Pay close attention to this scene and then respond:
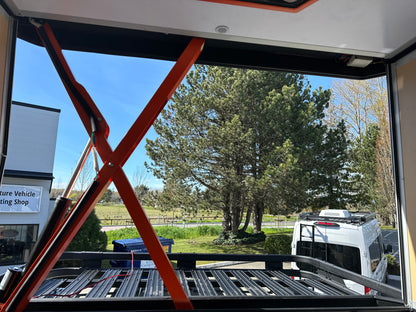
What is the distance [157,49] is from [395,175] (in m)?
1.76

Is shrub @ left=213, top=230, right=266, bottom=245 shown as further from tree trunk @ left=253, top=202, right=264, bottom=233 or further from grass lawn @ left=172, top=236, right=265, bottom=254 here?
tree trunk @ left=253, top=202, right=264, bottom=233

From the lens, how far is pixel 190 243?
1415 centimetres

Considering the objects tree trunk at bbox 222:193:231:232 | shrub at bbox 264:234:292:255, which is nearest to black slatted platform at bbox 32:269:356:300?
shrub at bbox 264:234:292:255

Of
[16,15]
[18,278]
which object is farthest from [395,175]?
[16,15]

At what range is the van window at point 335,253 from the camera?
4.30m

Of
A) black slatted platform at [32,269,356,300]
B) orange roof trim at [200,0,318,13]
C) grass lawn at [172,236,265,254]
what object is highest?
orange roof trim at [200,0,318,13]

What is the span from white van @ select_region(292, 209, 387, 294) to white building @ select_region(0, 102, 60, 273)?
7.68 meters

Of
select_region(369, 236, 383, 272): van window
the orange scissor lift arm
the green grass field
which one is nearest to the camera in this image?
the orange scissor lift arm

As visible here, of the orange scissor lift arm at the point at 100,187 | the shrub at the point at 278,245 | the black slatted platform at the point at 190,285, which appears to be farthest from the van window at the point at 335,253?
the shrub at the point at 278,245

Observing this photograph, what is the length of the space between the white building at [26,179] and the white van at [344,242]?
7.68 metres

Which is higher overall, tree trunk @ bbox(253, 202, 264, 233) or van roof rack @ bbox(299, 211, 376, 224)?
van roof rack @ bbox(299, 211, 376, 224)

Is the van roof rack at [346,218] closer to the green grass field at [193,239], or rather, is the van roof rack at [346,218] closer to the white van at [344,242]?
the white van at [344,242]

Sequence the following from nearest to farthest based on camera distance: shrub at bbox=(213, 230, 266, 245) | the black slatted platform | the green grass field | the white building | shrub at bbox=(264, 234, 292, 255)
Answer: the black slatted platform
the white building
shrub at bbox=(264, 234, 292, 255)
the green grass field
shrub at bbox=(213, 230, 266, 245)

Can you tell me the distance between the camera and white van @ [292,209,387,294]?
4219 millimetres
